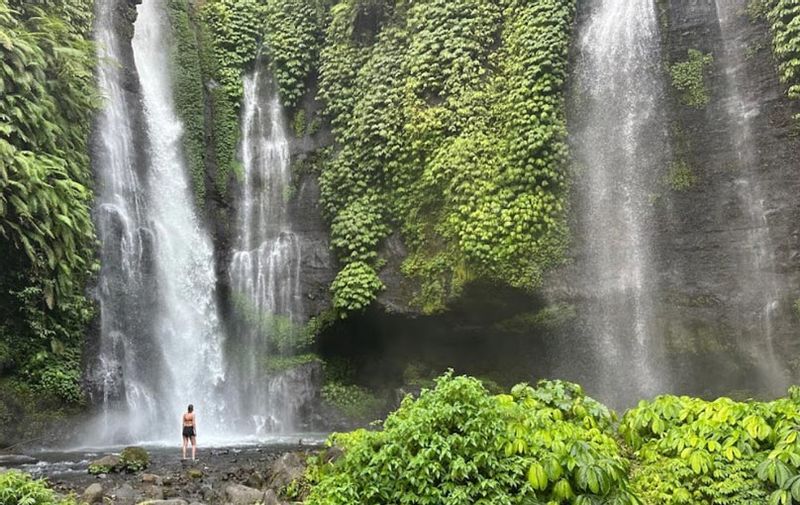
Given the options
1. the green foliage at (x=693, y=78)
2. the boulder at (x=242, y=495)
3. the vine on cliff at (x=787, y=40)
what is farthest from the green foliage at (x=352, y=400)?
the vine on cliff at (x=787, y=40)

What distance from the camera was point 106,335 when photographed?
1409cm

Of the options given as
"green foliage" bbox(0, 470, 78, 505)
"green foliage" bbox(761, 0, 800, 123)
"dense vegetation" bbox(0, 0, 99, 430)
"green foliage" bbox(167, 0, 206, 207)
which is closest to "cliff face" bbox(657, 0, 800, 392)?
"green foliage" bbox(761, 0, 800, 123)

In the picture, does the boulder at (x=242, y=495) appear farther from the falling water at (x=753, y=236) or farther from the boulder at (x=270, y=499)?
the falling water at (x=753, y=236)

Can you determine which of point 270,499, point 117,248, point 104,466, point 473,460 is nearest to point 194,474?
point 104,466

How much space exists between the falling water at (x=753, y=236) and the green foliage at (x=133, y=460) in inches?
452

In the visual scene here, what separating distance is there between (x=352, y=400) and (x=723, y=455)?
1224cm

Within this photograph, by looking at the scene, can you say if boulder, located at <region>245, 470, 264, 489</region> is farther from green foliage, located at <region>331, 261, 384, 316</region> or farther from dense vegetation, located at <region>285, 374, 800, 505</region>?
green foliage, located at <region>331, 261, 384, 316</region>

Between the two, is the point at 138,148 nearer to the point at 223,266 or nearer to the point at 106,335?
the point at 223,266

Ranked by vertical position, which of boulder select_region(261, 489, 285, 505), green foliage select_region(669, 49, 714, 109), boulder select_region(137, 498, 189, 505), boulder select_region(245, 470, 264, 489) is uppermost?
green foliage select_region(669, 49, 714, 109)

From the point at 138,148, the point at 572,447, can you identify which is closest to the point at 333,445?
the point at 572,447

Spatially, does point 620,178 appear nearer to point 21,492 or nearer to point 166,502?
point 166,502

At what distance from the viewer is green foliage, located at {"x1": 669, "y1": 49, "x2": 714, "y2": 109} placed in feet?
45.1

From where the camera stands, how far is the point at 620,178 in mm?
14281

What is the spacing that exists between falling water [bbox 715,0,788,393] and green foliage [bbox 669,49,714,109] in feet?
1.40
